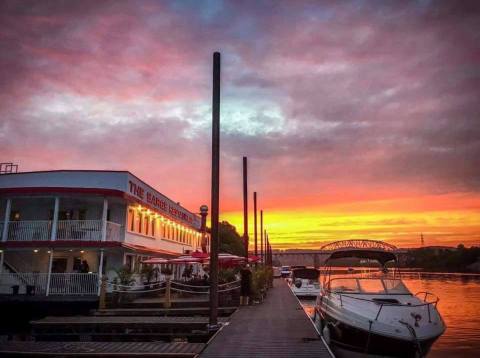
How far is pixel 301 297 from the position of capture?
4116 centimetres

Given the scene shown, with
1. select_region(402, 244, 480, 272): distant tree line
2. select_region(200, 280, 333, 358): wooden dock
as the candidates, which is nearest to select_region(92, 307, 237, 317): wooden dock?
select_region(200, 280, 333, 358): wooden dock

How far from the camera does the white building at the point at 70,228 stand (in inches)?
858

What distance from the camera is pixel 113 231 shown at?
77.9 ft

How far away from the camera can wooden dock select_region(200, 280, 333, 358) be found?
398 inches

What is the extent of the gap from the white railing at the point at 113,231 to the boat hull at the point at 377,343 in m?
14.9

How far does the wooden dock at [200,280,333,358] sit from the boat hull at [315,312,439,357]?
3.07 ft

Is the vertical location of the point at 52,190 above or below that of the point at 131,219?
above

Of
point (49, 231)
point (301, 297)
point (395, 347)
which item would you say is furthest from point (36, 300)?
point (301, 297)

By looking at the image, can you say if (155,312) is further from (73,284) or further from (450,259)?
(450,259)

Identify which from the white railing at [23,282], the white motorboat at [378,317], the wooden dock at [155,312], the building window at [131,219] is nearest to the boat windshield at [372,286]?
the white motorboat at [378,317]

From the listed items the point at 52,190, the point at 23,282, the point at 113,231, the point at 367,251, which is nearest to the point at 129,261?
the point at 113,231

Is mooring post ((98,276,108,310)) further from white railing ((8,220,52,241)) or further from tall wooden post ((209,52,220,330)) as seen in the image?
tall wooden post ((209,52,220,330))

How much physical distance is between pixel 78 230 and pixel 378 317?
16892 mm

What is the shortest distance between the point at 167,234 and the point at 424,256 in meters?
152
